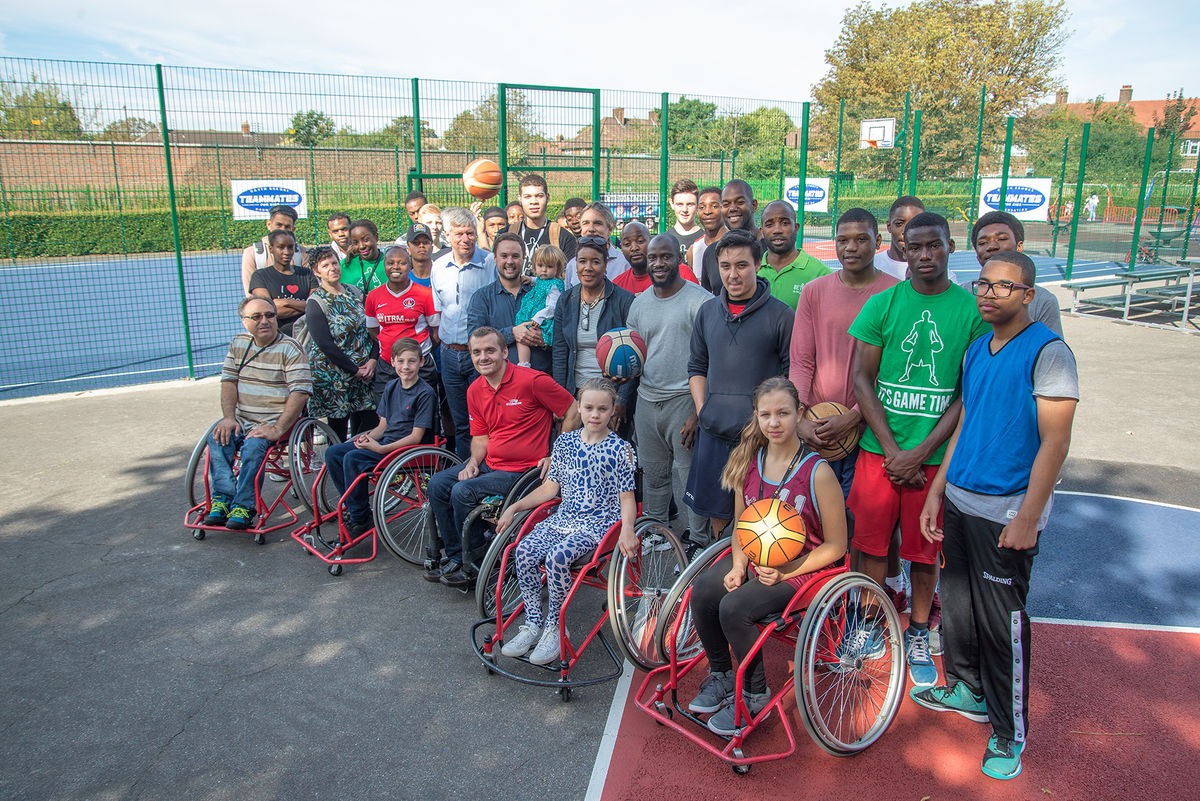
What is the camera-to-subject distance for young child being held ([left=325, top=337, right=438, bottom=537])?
16.1 feet

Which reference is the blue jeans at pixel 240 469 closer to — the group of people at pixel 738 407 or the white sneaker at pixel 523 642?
the group of people at pixel 738 407

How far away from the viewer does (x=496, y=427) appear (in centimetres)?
456

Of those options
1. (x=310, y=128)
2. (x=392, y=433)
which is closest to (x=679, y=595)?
(x=392, y=433)

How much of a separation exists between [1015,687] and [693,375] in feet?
6.70

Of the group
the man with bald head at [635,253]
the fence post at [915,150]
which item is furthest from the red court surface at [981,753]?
Result: the fence post at [915,150]

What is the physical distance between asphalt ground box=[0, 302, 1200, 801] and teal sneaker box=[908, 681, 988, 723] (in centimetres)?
115

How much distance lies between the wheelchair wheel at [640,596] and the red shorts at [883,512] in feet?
2.80

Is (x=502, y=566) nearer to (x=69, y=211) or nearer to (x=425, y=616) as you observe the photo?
(x=425, y=616)

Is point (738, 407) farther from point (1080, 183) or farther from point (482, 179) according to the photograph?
point (1080, 183)

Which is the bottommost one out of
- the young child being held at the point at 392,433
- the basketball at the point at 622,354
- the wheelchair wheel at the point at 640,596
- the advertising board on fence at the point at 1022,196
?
the wheelchair wheel at the point at 640,596

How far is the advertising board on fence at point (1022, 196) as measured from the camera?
1655 cm

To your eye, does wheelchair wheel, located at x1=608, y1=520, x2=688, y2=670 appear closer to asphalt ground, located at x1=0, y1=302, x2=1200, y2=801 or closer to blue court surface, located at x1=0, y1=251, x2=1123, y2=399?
asphalt ground, located at x1=0, y1=302, x2=1200, y2=801

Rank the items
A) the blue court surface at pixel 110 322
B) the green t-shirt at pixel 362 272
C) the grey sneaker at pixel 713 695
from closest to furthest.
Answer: the grey sneaker at pixel 713 695, the green t-shirt at pixel 362 272, the blue court surface at pixel 110 322

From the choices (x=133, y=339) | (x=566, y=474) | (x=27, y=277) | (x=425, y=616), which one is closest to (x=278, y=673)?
(x=425, y=616)
